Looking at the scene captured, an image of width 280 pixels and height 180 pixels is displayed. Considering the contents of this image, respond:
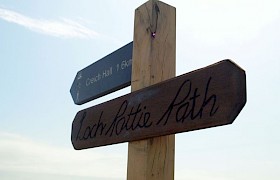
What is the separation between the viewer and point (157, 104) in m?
1.39

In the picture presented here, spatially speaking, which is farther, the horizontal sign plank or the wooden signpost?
the horizontal sign plank

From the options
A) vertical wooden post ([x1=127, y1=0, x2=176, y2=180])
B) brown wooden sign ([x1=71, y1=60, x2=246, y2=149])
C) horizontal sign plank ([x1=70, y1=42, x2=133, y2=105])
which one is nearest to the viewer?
brown wooden sign ([x1=71, y1=60, x2=246, y2=149])

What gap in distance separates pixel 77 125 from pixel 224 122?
1.02 metres

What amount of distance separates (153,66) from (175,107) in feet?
1.16

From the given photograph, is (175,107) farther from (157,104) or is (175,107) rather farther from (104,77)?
(104,77)

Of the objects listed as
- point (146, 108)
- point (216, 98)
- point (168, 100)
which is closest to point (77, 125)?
point (146, 108)

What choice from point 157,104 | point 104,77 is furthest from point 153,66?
point 104,77

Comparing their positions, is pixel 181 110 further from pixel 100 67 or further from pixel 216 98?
pixel 100 67

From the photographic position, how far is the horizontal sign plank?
74.0 inches

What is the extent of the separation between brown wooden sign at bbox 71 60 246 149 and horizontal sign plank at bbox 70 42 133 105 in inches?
8.3

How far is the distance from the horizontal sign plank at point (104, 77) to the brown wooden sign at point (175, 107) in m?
0.21

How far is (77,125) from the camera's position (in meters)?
1.93

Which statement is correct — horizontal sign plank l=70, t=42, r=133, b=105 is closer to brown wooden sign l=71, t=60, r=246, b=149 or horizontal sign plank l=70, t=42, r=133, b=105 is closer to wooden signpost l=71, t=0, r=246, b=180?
wooden signpost l=71, t=0, r=246, b=180

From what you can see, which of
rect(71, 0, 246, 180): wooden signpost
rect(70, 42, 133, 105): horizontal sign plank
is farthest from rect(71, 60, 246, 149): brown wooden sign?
rect(70, 42, 133, 105): horizontal sign plank
